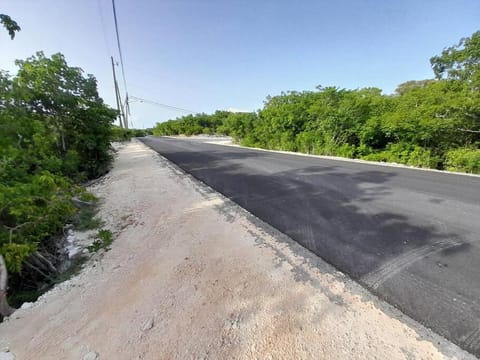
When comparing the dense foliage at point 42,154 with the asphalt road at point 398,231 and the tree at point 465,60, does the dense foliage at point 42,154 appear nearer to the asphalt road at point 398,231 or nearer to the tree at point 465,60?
the asphalt road at point 398,231

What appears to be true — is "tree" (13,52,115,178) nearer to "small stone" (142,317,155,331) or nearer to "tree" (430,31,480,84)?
"small stone" (142,317,155,331)

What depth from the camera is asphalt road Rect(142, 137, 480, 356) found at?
165 centimetres

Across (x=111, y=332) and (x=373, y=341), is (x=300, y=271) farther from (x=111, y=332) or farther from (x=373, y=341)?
(x=111, y=332)

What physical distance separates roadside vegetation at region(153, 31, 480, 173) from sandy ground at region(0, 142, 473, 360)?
8321 millimetres

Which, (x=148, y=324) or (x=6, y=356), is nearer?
(x=6, y=356)

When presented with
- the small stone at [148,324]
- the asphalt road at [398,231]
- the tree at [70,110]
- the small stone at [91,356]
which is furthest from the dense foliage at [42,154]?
the asphalt road at [398,231]

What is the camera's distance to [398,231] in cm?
278

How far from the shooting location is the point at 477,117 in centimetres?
716

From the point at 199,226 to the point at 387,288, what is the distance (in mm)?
2337

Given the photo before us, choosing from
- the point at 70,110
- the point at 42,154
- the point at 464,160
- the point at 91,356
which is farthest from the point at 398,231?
the point at 70,110

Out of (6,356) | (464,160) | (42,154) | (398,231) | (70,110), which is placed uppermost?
(70,110)

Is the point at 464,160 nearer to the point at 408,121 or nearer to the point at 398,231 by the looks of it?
the point at 408,121

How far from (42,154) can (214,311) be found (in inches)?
192

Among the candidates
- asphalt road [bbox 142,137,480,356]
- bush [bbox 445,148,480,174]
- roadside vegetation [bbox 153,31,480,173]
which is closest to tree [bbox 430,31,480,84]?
roadside vegetation [bbox 153,31,480,173]
